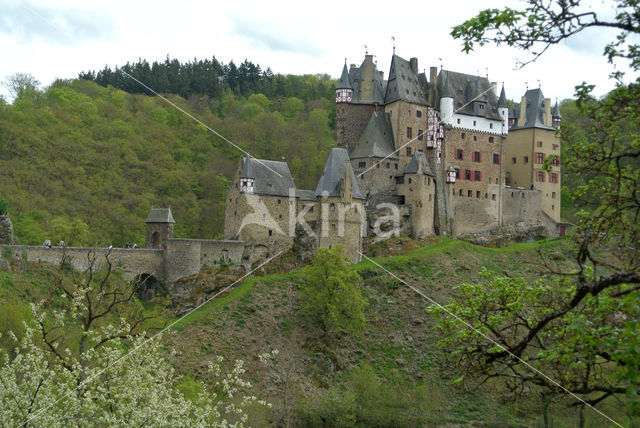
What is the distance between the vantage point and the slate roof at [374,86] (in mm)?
49375

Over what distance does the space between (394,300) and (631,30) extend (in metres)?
32.1

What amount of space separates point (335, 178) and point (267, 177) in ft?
13.1

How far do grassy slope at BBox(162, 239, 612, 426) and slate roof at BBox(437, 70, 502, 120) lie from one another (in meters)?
14.0

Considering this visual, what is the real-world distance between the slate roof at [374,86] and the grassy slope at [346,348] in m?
12.5

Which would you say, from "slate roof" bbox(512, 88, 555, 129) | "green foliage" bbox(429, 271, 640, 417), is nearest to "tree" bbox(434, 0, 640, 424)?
"green foliage" bbox(429, 271, 640, 417)

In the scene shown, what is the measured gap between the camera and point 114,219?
156 ft

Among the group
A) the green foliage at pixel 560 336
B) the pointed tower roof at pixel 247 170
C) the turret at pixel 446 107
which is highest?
the turret at pixel 446 107

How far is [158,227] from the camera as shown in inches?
1602

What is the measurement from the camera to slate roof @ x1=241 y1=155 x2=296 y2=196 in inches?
1617

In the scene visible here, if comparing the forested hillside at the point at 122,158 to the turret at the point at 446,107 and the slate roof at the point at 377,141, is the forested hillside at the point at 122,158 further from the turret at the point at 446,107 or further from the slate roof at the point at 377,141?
the turret at the point at 446,107

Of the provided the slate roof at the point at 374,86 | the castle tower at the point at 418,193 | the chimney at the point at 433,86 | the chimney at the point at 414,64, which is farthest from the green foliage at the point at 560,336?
the chimney at the point at 414,64

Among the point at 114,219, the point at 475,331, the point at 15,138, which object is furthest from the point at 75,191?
the point at 475,331

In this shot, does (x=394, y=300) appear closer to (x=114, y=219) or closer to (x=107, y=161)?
(x=114, y=219)

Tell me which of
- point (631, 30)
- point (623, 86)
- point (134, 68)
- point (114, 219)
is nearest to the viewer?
point (631, 30)
